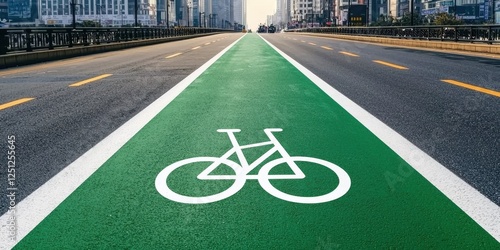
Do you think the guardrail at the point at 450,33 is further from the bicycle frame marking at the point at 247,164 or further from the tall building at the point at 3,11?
the tall building at the point at 3,11

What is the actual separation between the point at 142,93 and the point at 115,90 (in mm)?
777

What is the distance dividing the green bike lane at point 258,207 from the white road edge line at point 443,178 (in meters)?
0.06

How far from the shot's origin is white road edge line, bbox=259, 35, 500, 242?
3.16 meters

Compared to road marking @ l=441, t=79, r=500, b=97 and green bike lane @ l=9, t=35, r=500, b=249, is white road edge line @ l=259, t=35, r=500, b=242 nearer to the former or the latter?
green bike lane @ l=9, t=35, r=500, b=249

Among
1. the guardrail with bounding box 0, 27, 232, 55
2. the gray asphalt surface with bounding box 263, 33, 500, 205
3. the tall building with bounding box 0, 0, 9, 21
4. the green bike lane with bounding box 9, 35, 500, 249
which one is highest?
the tall building with bounding box 0, 0, 9, 21

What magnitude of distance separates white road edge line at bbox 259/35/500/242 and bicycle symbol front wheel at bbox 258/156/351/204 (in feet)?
2.11

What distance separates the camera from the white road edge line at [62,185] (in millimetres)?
3111

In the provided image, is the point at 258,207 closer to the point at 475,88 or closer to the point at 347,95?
the point at 347,95

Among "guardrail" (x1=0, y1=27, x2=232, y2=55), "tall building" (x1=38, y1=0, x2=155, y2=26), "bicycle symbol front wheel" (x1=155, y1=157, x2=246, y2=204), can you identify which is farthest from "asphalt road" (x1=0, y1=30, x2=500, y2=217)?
"tall building" (x1=38, y1=0, x2=155, y2=26)

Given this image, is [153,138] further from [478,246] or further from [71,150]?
[478,246]

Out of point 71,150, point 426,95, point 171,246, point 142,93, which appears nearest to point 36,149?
point 71,150

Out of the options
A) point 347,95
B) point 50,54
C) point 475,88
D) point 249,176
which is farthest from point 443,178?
point 50,54

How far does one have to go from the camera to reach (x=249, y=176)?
4.02 metres

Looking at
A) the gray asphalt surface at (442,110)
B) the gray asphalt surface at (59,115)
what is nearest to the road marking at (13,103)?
the gray asphalt surface at (59,115)
